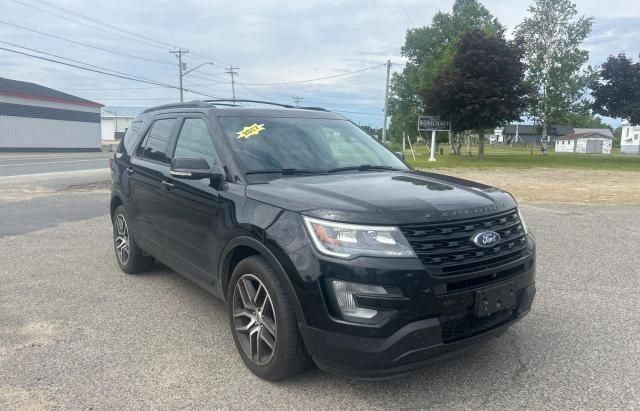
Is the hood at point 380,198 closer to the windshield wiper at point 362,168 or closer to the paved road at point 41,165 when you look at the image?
the windshield wiper at point 362,168

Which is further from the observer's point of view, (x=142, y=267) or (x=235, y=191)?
(x=142, y=267)

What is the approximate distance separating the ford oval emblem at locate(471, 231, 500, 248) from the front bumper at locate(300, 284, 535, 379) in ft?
1.46

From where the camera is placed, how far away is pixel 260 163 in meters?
3.69

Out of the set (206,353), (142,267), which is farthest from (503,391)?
(142,267)

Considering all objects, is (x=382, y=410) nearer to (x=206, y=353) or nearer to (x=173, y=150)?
(x=206, y=353)

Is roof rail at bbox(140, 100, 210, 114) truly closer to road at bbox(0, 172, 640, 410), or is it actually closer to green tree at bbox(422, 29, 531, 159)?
road at bbox(0, 172, 640, 410)

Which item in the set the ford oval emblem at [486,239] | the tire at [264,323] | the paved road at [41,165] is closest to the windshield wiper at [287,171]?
the tire at [264,323]

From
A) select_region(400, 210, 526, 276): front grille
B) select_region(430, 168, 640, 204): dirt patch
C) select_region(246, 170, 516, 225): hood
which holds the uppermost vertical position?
select_region(246, 170, 516, 225): hood

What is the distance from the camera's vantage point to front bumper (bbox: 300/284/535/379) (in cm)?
264

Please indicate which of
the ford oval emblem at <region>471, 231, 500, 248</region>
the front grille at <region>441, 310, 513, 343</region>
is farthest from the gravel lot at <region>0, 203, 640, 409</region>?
the ford oval emblem at <region>471, 231, 500, 248</region>

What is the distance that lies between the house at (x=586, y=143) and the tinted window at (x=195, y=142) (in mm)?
89641

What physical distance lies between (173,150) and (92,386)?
2.16 meters

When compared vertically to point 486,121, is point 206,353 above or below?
→ below

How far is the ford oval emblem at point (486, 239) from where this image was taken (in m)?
2.89
